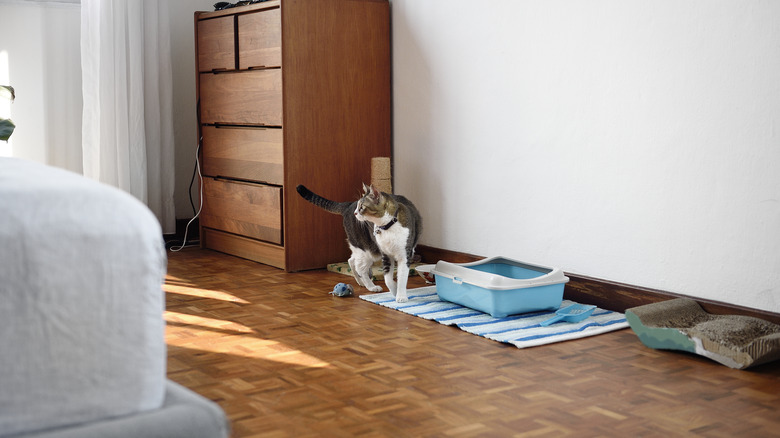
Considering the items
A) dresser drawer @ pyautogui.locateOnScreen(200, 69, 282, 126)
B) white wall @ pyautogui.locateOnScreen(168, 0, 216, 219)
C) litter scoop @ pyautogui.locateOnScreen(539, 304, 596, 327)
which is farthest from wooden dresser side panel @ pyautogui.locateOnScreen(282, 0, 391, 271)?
litter scoop @ pyautogui.locateOnScreen(539, 304, 596, 327)

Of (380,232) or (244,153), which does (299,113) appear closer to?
(244,153)

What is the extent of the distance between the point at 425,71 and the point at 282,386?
220cm

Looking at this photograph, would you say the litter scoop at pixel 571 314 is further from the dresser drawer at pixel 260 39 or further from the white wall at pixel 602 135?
the dresser drawer at pixel 260 39

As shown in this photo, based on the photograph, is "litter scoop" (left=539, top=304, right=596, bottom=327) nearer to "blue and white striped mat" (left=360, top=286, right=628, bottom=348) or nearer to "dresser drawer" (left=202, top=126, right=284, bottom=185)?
"blue and white striped mat" (left=360, top=286, right=628, bottom=348)

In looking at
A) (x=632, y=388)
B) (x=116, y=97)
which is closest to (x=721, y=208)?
(x=632, y=388)

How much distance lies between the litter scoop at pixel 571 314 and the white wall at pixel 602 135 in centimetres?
22

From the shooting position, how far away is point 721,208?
278 cm

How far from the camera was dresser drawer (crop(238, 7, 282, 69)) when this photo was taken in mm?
3883

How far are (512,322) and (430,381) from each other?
76 cm

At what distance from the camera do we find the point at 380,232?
3309mm

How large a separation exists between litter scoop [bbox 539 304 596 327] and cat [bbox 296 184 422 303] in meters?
0.63

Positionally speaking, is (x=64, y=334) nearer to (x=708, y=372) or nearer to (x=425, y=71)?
(x=708, y=372)

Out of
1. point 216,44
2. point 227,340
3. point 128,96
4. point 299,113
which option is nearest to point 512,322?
point 227,340

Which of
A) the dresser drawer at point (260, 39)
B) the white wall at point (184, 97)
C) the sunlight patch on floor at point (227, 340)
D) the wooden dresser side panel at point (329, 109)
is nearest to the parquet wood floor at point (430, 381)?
the sunlight patch on floor at point (227, 340)
